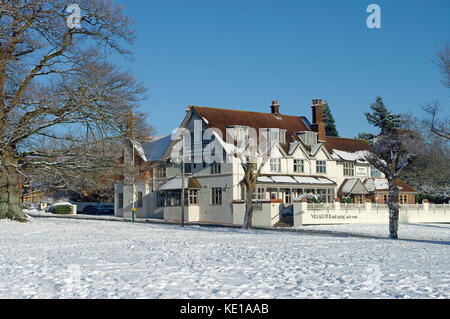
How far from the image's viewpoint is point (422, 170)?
52.3 m

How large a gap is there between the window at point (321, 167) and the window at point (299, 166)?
6.04 feet

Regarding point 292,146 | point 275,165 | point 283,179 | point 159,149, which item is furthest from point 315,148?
point 159,149

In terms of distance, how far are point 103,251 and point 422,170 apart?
44.0 meters

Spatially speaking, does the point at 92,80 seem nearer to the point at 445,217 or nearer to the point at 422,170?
the point at 445,217

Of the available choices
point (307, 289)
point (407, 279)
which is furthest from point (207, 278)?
point (407, 279)

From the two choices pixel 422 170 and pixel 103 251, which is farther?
pixel 422 170

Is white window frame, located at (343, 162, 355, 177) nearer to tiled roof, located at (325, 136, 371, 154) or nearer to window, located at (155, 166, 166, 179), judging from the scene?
tiled roof, located at (325, 136, 371, 154)

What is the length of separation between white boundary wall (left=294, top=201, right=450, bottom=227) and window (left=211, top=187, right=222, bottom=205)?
848 centimetres

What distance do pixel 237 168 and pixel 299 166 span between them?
665 centimetres

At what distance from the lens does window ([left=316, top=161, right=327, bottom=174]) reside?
4700cm

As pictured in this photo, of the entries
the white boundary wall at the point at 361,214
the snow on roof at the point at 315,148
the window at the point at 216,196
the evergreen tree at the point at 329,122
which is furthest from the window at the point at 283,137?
the evergreen tree at the point at 329,122

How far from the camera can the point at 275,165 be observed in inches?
1735

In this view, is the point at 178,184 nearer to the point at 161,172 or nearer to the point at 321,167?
the point at 161,172
